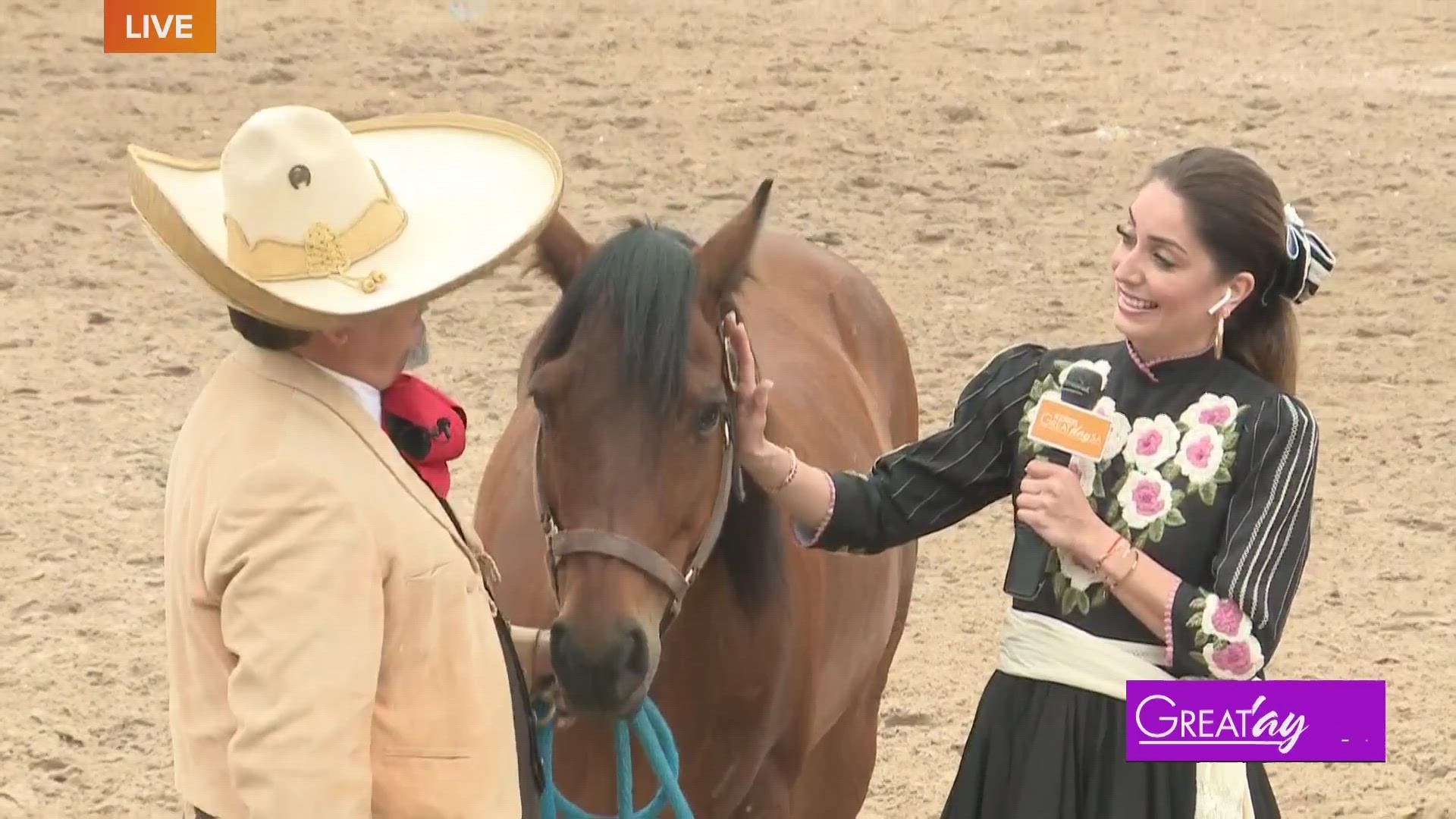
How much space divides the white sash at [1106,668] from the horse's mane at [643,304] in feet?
1.84

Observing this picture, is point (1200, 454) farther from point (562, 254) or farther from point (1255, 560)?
point (562, 254)

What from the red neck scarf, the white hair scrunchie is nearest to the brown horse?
the red neck scarf

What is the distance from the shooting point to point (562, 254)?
2439mm

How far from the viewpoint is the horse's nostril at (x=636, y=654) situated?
7.14ft

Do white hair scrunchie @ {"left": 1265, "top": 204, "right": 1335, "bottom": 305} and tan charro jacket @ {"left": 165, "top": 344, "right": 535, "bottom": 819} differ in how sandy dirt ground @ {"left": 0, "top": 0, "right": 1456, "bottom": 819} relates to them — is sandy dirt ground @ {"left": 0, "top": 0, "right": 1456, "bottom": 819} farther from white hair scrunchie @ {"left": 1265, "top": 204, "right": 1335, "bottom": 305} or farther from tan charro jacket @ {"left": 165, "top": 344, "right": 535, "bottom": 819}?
white hair scrunchie @ {"left": 1265, "top": 204, "right": 1335, "bottom": 305}

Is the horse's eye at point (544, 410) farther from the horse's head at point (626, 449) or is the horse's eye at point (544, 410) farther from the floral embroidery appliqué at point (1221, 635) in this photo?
the floral embroidery appliqué at point (1221, 635)

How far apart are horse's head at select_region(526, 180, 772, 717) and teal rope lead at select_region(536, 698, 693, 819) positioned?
0.35ft

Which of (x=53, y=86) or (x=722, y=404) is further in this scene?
(x=53, y=86)

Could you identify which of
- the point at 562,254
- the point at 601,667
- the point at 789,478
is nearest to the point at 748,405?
the point at 789,478

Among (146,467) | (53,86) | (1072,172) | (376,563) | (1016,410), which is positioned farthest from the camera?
(53,86)

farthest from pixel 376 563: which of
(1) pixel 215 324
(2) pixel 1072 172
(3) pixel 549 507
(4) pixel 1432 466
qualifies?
(2) pixel 1072 172

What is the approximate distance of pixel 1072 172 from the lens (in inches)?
339

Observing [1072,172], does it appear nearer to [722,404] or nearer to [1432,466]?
[1432,466]

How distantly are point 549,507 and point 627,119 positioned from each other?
271 inches
